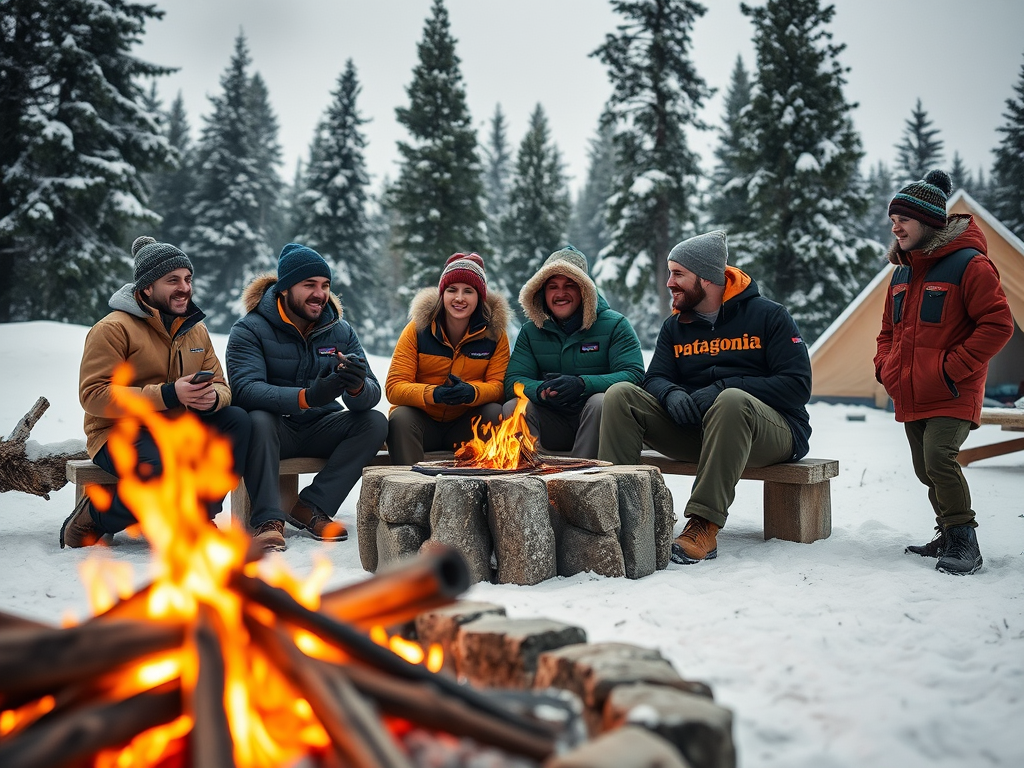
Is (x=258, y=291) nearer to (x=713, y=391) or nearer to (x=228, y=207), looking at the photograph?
(x=713, y=391)

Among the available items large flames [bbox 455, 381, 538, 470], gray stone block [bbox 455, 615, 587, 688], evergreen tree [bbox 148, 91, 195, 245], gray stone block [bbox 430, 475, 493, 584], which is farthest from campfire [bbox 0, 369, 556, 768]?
evergreen tree [bbox 148, 91, 195, 245]

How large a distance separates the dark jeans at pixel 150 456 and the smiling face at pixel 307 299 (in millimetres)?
714

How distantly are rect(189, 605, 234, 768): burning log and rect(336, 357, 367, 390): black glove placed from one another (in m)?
2.77

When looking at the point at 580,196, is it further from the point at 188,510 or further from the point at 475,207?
the point at 188,510

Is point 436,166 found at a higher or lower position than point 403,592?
higher

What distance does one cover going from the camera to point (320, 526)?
4.32 m

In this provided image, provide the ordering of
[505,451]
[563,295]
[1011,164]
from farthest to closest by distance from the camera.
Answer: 1. [1011,164]
2. [563,295]
3. [505,451]

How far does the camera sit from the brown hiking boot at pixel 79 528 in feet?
13.1

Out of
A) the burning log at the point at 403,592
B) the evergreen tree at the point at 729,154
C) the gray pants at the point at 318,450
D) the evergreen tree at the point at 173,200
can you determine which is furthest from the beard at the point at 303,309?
the evergreen tree at the point at 173,200

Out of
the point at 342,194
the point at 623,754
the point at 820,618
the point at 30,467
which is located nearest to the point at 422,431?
the point at 30,467

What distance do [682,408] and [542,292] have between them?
50.7 inches

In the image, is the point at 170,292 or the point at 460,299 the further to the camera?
the point at 460,299

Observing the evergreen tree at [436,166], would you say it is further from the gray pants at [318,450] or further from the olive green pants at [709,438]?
the olive green pants at [709,438]

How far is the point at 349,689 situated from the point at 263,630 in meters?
0.21
